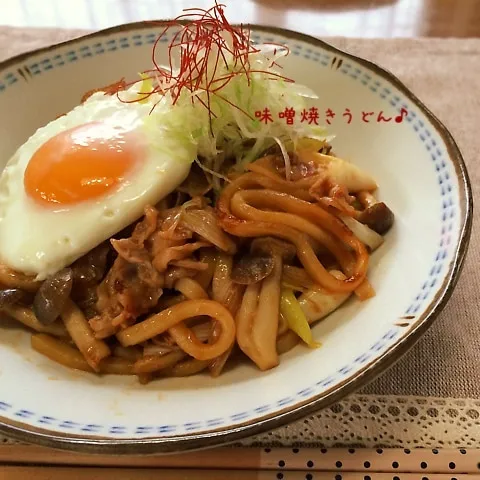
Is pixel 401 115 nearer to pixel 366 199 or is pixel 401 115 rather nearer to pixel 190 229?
pixel 366 199

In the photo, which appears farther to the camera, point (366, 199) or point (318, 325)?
point (366, 199)

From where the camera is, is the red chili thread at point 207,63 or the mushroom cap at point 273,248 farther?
the red chili thread at point 207,63

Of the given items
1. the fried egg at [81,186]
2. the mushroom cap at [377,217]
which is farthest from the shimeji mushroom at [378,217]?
the fried egg at [81,186]

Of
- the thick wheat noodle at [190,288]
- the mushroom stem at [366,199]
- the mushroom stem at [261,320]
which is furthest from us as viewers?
the mushroom stem at [366,199]

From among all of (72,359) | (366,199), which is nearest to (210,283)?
(72,359)

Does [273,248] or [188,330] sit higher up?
[273,248]

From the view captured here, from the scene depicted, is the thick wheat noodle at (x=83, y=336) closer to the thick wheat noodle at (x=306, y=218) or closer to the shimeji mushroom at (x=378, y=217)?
the thick wheat noodle at (x=306, y=218)

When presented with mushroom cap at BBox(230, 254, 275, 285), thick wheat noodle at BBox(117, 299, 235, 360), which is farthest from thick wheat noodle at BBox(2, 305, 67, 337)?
mushroom cap at BBox(230, 254, 275, 285)
